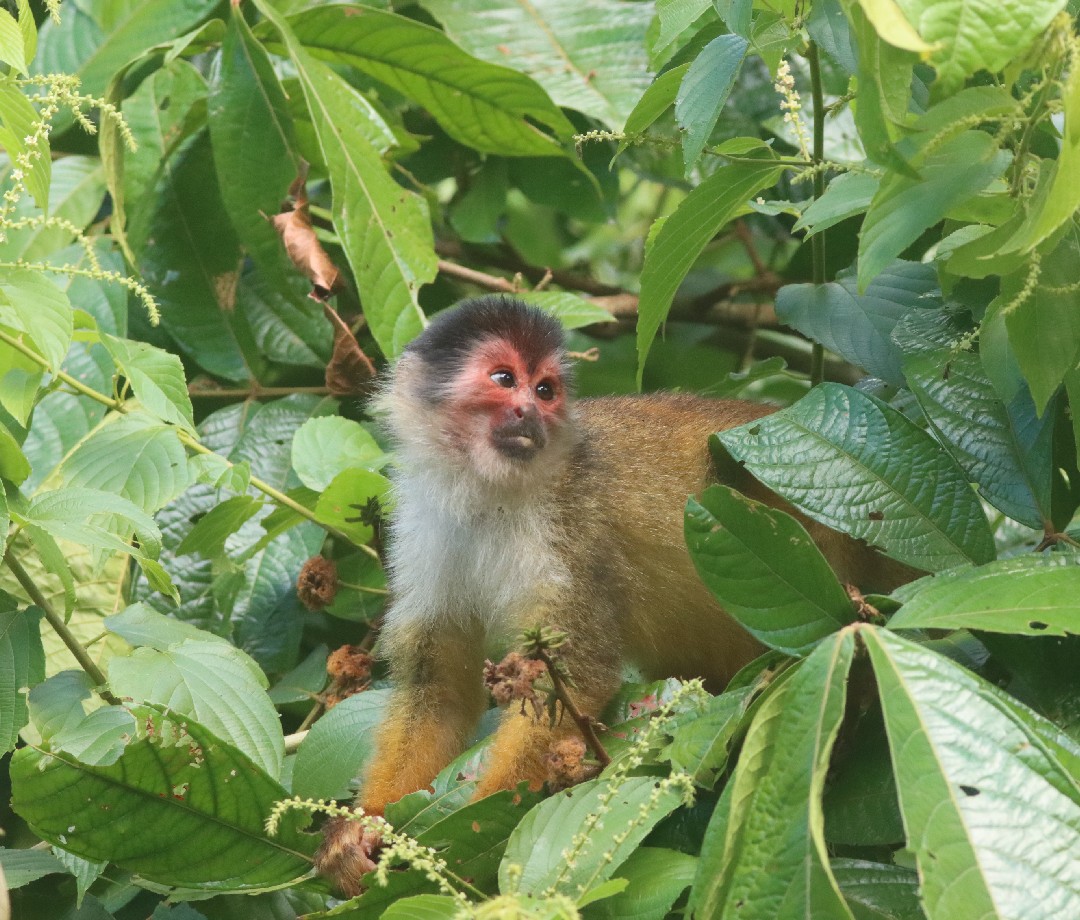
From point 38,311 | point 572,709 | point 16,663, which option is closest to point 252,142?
point 38,311

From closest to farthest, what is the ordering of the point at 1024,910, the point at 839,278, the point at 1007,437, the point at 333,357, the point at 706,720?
the point at 1024,910 < the point at 706,720 < the point at 1007,437 < the point at 839,278 < the point at 333,357

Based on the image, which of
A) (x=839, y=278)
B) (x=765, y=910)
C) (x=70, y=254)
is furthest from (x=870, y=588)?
(x=70, y=254)

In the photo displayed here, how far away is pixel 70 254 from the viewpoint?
4426 mm

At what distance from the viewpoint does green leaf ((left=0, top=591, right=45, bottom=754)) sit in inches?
107

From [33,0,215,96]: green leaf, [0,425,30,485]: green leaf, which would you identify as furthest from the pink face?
[33,0,215,96]: green leaf

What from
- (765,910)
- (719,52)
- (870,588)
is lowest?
(870,588)

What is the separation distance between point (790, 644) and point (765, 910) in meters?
0.52

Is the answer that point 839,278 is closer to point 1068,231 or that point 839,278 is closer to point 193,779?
point 1068,231

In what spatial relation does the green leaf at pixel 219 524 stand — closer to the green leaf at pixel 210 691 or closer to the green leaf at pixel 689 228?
the green leaf at pixel 210 691

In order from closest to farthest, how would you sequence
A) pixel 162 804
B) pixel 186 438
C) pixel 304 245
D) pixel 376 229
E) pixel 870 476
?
pixel 162 804
pixel 870 476
pixel 186 438
pixel 376 229
pixel 304 245

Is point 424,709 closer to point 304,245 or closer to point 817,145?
point 304,245

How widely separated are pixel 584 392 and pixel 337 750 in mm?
2543

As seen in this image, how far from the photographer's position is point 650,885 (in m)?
2.21

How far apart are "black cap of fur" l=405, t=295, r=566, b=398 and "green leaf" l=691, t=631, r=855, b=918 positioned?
1.89 metres
